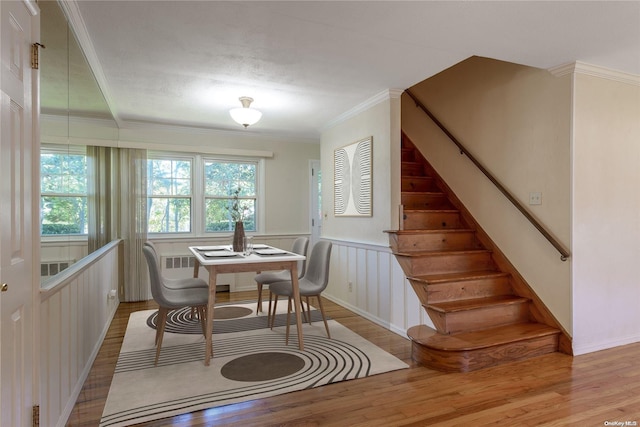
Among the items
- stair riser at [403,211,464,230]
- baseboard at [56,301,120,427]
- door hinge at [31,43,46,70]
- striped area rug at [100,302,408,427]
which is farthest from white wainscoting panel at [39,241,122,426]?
stair riser at [403,211,464,230]

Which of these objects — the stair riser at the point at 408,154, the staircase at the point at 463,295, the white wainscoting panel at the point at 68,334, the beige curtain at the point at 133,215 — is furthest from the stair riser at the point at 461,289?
the beige curtain at the point at 133,215

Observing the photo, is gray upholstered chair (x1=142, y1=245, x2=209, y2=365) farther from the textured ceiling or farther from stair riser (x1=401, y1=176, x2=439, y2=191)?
stair riser (x1=401, y1=176, x2=439, y2=191)

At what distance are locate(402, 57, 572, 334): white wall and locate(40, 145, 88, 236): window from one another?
3573mm

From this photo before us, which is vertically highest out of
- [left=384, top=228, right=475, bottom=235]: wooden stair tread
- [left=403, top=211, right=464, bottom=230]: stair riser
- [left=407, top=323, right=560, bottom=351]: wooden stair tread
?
[left=403, top=211, right=464, bottom=230]: stair riser

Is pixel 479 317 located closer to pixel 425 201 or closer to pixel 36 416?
pixel 425 201

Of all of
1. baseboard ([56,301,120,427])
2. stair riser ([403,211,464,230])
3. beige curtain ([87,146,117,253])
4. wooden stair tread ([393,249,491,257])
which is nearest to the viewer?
baseboard ([56,301,120,427])

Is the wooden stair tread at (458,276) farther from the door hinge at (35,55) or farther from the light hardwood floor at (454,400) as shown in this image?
the door hinge at (35,55)

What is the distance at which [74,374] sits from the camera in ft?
7.44

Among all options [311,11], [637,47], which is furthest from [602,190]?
[311,11]

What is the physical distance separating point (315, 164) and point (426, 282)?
340 centimetres

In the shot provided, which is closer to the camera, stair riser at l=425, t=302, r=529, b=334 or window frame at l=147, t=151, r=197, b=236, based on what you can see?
stair riser at l=425, t=302, r=529, b=334

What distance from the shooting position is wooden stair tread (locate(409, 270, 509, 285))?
3.23m

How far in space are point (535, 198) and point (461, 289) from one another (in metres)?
1.04

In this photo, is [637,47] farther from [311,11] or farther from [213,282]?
[213,282]
